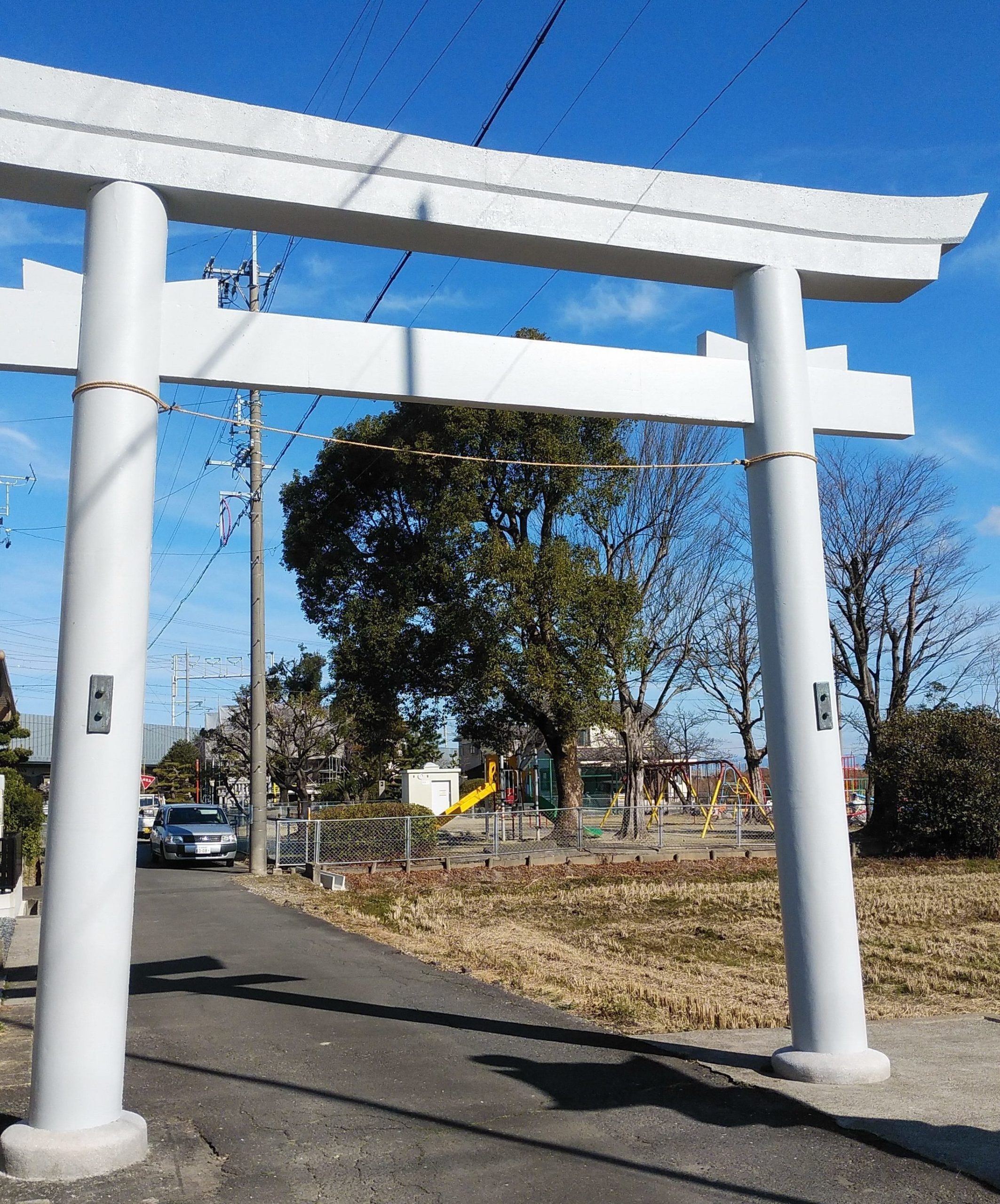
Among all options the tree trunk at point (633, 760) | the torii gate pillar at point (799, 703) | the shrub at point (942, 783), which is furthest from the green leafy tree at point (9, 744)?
the shrub at point (942, 783)

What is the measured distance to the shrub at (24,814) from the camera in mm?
17609

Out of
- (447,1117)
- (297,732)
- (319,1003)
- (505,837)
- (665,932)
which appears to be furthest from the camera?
(297,732)

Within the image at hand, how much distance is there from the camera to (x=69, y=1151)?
4.60 meters

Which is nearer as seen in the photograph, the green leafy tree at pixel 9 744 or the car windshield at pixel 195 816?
the green leafy tree at pixel 9 744

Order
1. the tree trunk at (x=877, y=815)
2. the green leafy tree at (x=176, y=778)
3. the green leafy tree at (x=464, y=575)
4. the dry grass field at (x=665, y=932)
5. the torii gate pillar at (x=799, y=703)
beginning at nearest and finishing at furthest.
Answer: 1. the torii gate pillar at (x=799, y=703)
2. the dry grass field at (x=665, y=932)
3. the green leafy tree at (x=464, y=575)
4. the tree trunk at (x=877, y=815)
5. the green leafy tree at (x=176, y=778)

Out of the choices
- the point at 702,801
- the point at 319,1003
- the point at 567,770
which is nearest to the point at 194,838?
the point at 567,770

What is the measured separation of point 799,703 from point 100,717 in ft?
12.5

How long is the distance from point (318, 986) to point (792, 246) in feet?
22.6

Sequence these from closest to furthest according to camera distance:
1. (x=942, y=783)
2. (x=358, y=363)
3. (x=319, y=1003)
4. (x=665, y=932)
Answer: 1. (x=358, y=363)
2. (x=319, y=1003)
3. (x=665, y=932)
4. (x=942, y=783)

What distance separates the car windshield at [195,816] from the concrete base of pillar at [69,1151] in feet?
76.2

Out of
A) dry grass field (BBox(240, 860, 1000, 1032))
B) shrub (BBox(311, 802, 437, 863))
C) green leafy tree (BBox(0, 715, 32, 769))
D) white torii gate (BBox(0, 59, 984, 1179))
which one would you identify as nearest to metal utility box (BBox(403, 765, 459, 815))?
shrub (BBox(311, 802, 437, 863))

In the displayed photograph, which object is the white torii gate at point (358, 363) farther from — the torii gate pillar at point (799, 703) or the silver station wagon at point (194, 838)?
the silver station wagon at point (194, 838)

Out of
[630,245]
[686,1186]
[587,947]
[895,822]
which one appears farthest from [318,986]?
[895,822]

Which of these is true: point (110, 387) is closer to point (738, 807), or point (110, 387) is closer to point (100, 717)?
point (100, 717)
